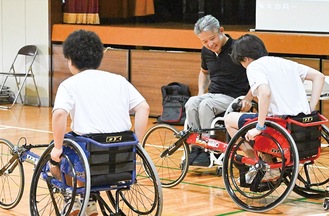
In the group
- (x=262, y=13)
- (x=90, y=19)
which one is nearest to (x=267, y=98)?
(x=262, y=13)

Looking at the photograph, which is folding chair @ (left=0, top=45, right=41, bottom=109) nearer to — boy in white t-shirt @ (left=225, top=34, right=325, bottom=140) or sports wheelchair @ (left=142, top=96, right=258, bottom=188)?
sports wheelchair @ (left=142, top=96, right=258, bottom=188)

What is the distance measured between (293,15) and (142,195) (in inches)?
145

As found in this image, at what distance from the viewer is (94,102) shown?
4008 mm

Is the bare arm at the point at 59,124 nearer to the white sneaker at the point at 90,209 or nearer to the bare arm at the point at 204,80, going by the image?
the white sneaker at the point at 90,209

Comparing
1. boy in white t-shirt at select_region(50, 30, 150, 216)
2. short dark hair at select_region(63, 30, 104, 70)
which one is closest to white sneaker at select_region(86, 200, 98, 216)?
boy in white t-shirt at select_region(50, 30, 150, 216)

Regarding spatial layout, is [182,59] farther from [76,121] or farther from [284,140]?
[76,121]

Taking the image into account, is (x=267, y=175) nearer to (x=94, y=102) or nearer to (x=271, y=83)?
(x=271, y=83)

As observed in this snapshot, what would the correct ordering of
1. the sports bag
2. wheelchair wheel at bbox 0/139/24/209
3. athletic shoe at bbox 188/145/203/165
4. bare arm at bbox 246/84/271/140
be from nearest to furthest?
bare arm at bbox 246/84/271/140, wheelchair wheel at bbox 0/139/24/209, athletic shoe at bbox 188/145/203/165, the sports bag

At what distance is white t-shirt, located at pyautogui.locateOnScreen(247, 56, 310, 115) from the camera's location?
4.93 metres

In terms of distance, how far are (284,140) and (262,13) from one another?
3807mm

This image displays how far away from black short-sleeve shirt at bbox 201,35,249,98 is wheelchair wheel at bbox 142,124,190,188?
19.8 inches

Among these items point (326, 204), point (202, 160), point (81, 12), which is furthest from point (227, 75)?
point (81, 12)

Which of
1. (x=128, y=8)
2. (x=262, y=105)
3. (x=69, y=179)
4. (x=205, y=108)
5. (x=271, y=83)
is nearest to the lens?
(x=69, y=179)

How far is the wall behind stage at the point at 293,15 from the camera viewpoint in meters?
8.08
